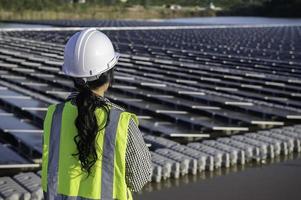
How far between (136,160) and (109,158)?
0.14 m

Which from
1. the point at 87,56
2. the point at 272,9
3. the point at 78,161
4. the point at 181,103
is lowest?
the point at 272,9

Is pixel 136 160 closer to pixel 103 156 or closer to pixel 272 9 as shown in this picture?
pixel 103 156

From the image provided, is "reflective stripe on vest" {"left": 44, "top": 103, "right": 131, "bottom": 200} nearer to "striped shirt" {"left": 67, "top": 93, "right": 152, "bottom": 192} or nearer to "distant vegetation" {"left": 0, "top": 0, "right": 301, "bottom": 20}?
"striped shirt" {"left": 67, "top": 93, "right": 152, "bottom": 192}

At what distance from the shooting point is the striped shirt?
250cm

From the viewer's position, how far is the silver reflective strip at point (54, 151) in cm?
260

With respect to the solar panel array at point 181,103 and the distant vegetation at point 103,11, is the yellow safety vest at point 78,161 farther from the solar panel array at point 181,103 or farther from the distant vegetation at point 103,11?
the distant vegetation at point 103,11

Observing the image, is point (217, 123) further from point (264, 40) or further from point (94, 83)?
point (264, 40)

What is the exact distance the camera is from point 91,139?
2465 mm

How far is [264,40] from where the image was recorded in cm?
3170

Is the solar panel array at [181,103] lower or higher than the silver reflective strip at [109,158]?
lower

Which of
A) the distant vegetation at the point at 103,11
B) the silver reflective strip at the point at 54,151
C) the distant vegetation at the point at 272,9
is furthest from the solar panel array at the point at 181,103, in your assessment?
the distant vegetation at the point at 272,9

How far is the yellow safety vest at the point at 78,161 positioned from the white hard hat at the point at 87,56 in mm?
192

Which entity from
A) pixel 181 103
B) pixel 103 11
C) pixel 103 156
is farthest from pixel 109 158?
pixel 103 11

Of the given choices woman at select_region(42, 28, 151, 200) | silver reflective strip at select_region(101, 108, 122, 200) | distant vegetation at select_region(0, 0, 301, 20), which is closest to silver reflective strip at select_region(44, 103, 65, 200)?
woman at select_region(42, 28, 151, 200)
